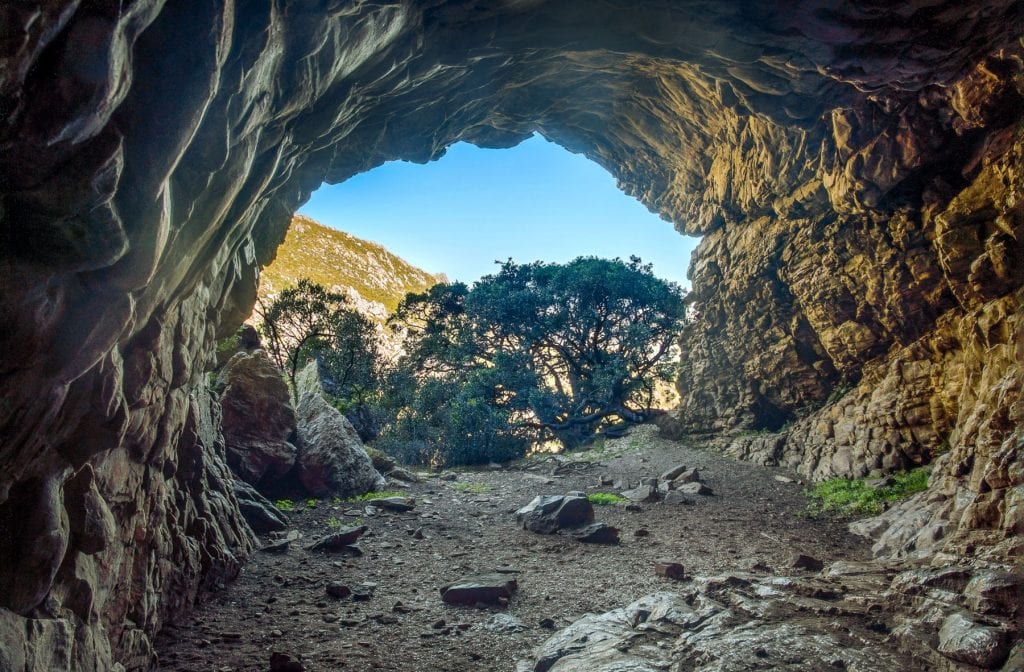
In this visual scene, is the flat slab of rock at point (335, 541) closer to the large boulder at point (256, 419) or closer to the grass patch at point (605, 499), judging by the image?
the large boulder at point (256, 419)

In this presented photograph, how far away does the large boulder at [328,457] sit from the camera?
1091 cm

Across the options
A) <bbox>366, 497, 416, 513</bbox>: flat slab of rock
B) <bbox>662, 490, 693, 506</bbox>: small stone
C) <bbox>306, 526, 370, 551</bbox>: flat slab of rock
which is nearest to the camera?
<bbox>306, 526, 370, 551</bbox>: flat slab of rock

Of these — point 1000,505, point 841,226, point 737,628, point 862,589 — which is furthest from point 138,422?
point 841,226

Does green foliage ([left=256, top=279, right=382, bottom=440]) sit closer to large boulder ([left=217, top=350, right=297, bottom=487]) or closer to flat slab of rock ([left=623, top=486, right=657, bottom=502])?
large boulder ([left=217, top=350, right=297, bottom=487])

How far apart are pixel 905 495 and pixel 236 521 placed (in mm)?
11453

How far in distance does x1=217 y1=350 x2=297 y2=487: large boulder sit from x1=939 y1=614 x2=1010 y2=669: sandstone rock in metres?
10.8

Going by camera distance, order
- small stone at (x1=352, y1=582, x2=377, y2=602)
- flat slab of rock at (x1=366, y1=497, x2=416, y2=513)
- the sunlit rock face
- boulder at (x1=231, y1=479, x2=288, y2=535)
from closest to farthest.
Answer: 1. the sunlit rock face
2. small stone at (x1=352, y1=582, x2=377, y2=602)
3. boulder at (x1=231, y1=479, x2=288, y2=535)
4. flat slab of rock at (x1=366, y1=497, x2=416, y2=513)

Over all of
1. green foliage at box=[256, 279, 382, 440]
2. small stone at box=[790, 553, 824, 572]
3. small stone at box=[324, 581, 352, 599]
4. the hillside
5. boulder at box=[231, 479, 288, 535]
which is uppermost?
the hillside

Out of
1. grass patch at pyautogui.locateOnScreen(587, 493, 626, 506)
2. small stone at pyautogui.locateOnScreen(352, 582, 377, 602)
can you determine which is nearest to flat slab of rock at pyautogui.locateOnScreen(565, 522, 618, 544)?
grass patch at pyautogui.locateOnScreen(587, 493, 626, 506)

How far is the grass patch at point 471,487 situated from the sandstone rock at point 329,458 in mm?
2240

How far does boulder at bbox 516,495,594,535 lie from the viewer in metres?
8.73

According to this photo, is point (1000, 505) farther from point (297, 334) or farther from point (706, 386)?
point (297, 334)

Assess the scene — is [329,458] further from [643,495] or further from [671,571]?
[671,571]

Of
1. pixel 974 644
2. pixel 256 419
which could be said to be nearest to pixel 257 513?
pixel 256 419
